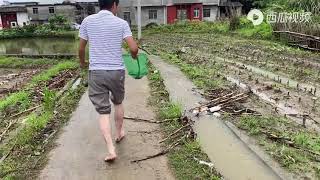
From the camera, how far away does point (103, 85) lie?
536 cm

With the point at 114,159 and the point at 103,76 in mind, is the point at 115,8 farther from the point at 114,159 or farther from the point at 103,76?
the point at 114,159

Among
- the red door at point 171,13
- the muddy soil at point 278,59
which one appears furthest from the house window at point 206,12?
the muddy soil at point 278,59

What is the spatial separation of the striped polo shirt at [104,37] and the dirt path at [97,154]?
1199mm

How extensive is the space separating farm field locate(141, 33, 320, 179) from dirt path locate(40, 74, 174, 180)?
1.51 meters

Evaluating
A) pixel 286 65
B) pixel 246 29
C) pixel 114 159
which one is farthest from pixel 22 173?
pixel 246 29

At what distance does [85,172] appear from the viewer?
516 centimetres

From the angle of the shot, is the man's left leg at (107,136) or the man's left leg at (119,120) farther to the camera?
the man's left leg at (119,120)

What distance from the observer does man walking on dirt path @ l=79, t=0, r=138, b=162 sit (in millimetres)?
5188

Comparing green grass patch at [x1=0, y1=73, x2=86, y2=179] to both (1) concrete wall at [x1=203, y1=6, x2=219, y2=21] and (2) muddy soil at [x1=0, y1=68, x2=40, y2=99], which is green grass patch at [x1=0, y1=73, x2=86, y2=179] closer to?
(2) muddy soil at [x1=0, y1=68, x2=40, y2=99]

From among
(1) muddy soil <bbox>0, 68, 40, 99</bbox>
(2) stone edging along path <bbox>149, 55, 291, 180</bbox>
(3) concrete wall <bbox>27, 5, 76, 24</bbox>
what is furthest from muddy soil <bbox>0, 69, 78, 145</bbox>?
(3) concrete wall <bbox>27, 5, 76, 24</bbox>

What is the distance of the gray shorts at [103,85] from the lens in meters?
5.30

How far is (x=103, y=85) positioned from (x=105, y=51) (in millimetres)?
424

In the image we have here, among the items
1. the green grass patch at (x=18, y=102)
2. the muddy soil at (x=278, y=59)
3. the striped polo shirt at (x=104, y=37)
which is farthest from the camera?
the muddy soil at (x=278, y=59)

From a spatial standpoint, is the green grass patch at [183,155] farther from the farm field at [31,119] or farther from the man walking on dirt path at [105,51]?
the farm field at [31,119]
